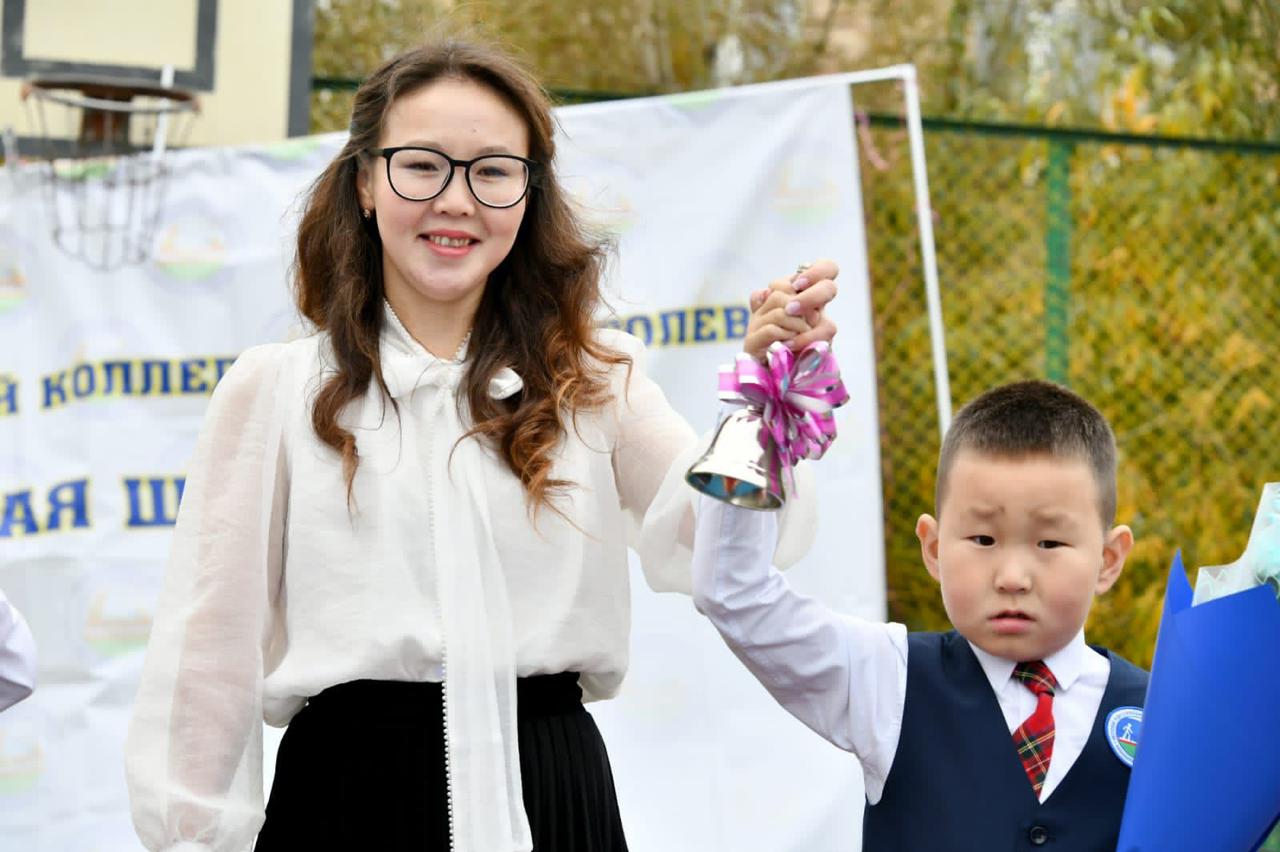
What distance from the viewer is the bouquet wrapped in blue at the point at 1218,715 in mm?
1713

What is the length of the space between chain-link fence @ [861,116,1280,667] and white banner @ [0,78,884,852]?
46.2 inches

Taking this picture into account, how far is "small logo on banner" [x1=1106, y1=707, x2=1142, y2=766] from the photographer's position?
203 centimetres

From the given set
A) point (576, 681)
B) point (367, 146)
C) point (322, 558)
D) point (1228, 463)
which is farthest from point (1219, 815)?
point (1228, 463)

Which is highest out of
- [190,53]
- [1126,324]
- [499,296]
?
[190,53]

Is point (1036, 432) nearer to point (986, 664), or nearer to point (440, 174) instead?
point (986, 664)

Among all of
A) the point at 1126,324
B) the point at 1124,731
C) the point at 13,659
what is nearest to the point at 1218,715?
the point at 1124,731

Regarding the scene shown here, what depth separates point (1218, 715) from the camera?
1.74 m

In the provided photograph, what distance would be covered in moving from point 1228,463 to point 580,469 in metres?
3.90

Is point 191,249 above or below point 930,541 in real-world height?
above

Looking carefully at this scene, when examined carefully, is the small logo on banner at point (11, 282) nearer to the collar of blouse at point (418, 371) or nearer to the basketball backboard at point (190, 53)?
the basketball backboard at point (190, 53)

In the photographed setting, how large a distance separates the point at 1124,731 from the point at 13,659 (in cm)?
140

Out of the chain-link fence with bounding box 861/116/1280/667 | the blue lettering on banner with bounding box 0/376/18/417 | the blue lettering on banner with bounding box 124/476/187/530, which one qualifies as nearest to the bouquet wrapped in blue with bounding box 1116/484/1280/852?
the blue lettering on banner with bounding box 124/476/187/530

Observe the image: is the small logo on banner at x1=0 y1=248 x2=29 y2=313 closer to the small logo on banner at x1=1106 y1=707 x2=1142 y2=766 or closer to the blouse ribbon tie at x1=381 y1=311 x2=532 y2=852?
the blouse ribbon tie at x1=381 y1=311 x2=532 y2=852

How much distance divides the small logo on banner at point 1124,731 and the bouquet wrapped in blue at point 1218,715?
0.73 feet
